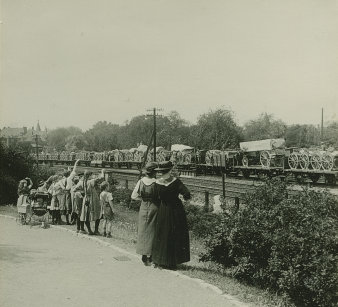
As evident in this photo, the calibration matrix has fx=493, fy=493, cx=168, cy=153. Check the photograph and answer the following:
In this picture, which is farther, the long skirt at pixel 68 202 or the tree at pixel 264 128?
the tree at pixel 264 128

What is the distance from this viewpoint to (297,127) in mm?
80688

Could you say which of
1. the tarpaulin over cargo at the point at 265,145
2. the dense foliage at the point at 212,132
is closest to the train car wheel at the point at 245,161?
the tarpaulin over cargo at the point at 265,145

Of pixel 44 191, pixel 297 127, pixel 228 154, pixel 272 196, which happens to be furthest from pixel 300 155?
pixel 297 127

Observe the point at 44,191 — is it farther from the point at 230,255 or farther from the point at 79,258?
the point at 230,255

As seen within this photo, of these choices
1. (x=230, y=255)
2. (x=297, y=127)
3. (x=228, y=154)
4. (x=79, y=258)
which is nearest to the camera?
(x=230, y=255)

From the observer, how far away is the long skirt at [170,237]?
7.93 meters

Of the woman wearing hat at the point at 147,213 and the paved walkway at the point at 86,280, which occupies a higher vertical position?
the woman wearing hat at the point at 147,213

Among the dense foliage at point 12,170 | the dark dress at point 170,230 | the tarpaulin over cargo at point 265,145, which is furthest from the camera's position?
the tarpaulin over cargo at point 265,145

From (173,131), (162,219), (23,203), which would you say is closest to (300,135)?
(173,131)

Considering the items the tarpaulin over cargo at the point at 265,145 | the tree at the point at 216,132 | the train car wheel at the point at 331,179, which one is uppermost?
the tree at the point at 216,132

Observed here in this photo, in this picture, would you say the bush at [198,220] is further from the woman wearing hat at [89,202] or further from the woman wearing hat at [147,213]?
the woman wearing hat at [147,213]

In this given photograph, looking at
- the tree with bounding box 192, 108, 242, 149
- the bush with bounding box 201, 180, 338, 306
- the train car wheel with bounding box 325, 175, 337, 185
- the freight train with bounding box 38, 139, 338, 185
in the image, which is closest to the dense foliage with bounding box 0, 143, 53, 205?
the freight train with bounding box 38, 139, 338, 185

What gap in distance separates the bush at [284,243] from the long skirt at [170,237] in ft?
2.17

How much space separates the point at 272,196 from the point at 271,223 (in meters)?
0.68
